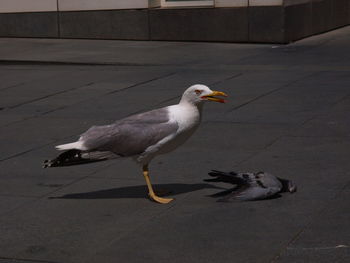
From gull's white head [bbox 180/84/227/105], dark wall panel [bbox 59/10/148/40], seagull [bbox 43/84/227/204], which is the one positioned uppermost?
gull's white head [bbox 180/84/227/105]

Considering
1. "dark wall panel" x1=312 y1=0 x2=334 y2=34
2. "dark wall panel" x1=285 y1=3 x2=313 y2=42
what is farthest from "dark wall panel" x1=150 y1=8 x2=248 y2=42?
"dark wall panel" x1=312 y1=0 x2=334 y2=34

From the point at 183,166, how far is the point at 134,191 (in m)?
1.01

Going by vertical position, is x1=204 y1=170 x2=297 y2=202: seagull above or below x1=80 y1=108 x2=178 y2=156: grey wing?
below

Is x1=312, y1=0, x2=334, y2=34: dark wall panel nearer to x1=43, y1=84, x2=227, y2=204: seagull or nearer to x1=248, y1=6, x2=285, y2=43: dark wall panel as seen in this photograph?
x1=248, y1=6, x2=285, y2=43: dark wall panel

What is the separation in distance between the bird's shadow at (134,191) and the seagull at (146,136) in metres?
0.38

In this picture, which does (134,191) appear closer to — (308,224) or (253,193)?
Result: (253,193)

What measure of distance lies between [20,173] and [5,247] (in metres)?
2.49

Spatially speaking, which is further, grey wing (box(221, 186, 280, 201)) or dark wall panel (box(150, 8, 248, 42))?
dark wall panel (box(150, 8, 248, 42))

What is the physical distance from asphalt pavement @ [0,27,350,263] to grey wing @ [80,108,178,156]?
1.74ft

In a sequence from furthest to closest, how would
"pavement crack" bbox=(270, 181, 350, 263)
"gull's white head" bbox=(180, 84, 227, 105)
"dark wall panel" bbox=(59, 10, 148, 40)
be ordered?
"dark wall panel" bbox=(59, 10, 148, 40)
"gull's white head" bbox=(180, 84, 227, 105)
"pavement crack" bbox=(270, 181, 350, 263)

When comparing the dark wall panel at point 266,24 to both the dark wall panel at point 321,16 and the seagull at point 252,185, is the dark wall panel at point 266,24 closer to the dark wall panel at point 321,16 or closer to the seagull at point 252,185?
the dark wall panel at point 321,16

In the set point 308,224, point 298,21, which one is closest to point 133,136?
point 308,224

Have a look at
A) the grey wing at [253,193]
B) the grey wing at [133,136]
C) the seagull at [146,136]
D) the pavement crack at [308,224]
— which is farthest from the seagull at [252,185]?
the grey wing at [133,136]

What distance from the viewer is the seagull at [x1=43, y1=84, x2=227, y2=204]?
25.2ft
